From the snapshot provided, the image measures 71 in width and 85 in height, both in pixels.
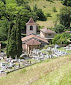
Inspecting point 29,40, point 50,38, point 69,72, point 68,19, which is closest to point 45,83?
point 69,72

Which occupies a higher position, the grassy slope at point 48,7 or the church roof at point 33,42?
the grassy slope at point 48,7

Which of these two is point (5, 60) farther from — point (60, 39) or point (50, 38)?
point (50, 38)

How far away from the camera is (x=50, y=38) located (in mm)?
55344

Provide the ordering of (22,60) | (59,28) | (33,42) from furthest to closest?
(59,28) < (33,42) < (22,60)

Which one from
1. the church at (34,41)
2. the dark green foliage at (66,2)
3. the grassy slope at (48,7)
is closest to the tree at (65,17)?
the grassy slope at (48,7)

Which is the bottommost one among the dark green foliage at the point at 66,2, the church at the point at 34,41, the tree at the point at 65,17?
the church at the point at 34,41

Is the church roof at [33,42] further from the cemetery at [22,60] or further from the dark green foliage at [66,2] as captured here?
the dark green foliage at [66,2]

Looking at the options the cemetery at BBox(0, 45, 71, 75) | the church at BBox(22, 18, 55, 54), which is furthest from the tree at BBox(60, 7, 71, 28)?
the cemetery at BBox(0, 45, 71, 75)

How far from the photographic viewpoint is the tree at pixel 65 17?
66688 mm

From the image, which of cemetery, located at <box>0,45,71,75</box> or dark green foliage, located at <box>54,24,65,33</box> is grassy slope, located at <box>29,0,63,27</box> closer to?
dark green foliage, located at <box>54,24,65,33</box>

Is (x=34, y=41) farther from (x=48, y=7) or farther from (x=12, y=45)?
(x=48, y=7)

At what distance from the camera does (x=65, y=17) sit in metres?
67.1

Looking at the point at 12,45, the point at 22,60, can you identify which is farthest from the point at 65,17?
the point at 22,60

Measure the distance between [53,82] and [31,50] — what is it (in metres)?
28.2
